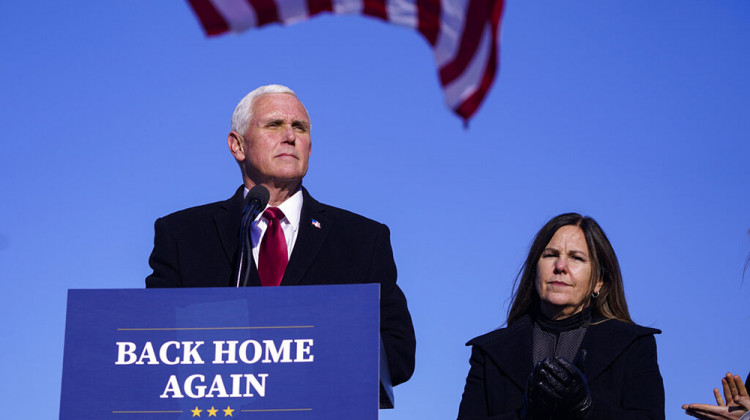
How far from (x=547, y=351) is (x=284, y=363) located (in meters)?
1.65

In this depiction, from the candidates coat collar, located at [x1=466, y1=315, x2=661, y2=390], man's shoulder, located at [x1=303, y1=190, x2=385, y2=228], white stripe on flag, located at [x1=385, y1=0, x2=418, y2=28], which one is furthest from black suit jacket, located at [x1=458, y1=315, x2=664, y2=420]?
white stripe on flag, located at [x1=385, y1=0, x2=418, y2=28]

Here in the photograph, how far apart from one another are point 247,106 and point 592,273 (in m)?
1.71

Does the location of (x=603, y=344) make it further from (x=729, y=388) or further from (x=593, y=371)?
(x=729, y=388)

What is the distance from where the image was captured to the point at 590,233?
404 centimetres

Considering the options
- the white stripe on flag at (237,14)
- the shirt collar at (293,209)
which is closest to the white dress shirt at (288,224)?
the shirt collar at (293,209)

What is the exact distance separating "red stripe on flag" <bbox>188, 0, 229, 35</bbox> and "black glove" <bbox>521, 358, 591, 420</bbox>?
5.43ft

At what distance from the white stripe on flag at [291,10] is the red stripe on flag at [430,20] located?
421mm

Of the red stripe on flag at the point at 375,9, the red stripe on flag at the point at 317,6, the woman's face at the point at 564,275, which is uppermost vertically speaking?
the red stripe on flag at the point at 317,6

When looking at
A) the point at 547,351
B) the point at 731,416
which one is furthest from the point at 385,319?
the point at 731,416

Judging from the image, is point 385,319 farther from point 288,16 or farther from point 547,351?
point 288,16

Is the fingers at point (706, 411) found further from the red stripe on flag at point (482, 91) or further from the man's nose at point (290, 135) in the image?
the man's nose at point (290, 135)

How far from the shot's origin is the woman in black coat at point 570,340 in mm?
3533

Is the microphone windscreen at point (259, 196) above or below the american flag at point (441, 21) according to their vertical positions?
below

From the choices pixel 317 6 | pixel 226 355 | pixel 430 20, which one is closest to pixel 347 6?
pixel 317 6
